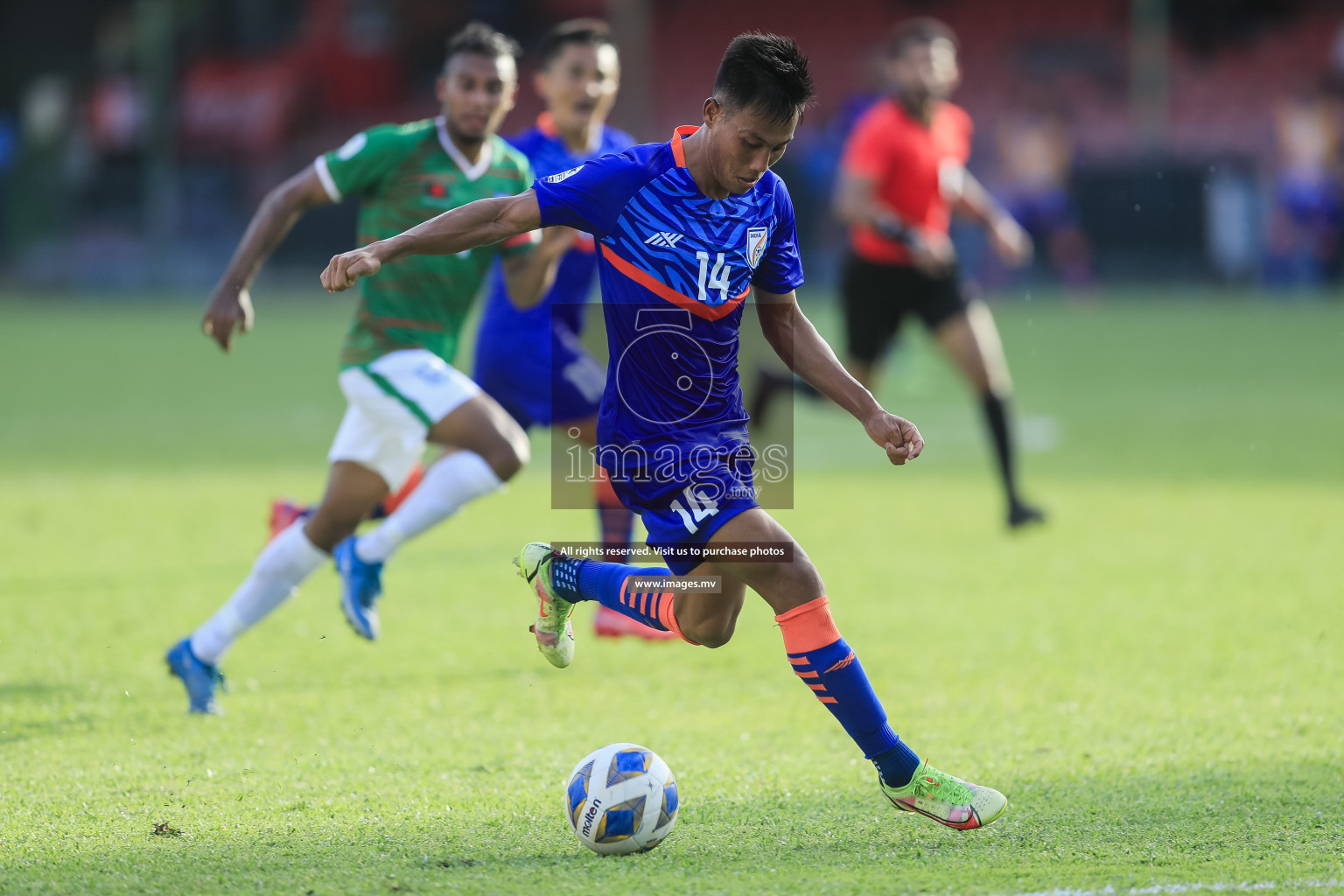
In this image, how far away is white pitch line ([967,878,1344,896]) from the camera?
346cm

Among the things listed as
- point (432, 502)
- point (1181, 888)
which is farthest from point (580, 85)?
point (1181, 888)

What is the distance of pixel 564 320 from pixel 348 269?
125 inches

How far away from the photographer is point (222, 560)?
7.91 metres

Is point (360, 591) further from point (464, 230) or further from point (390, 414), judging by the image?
point (464, 230)

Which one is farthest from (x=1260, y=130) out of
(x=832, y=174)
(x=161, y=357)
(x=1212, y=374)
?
(x=161, y=357)

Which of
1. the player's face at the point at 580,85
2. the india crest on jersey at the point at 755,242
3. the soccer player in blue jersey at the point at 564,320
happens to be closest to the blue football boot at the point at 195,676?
the soccer player in blue jersey at the point at 564,320

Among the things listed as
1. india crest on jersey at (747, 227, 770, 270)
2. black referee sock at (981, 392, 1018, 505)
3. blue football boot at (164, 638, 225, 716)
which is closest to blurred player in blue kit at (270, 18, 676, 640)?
blue football boot at (164, 638, 225, 716)

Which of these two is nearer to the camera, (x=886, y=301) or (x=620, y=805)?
(x=620, y=805)

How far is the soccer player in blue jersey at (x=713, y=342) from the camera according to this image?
156 inches

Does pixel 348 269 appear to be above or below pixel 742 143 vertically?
below

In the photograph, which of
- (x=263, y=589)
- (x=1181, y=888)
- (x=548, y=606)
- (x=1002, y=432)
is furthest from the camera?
(x=1002, y=432)

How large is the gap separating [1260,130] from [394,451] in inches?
1012

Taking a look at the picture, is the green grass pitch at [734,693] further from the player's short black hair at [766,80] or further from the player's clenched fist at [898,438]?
the player's short black hair at [766,80]

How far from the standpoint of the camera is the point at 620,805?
12.6 feet
